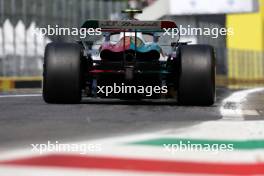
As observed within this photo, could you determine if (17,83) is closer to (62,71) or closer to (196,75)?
(62,71)

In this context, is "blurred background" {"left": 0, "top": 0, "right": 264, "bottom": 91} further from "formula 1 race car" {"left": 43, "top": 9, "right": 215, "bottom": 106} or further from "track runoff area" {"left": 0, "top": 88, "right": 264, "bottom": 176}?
"track runoff area" {"left": 0, "top": 88, "right": 264, "bottom": 176}

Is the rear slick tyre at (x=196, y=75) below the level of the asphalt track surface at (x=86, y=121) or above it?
above

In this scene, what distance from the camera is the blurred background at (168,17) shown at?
73.4 feet

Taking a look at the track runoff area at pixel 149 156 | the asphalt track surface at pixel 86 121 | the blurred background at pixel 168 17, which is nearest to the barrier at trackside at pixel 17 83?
the blurred background at pixel 168 17

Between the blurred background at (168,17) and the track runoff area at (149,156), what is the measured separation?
17.5 m

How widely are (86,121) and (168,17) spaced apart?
2680 centimetres

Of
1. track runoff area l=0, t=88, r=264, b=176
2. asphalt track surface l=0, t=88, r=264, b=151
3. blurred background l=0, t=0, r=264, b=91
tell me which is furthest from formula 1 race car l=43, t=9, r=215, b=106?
blurred background l=0, t=0, r=264, b=91

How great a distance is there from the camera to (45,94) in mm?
7738

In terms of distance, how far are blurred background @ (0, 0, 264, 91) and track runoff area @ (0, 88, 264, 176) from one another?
1755 cm

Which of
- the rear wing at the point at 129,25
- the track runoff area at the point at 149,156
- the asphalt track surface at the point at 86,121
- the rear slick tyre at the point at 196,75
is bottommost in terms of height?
the track runoff area at the point at 149,156

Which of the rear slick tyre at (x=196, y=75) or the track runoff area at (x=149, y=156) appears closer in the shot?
the track runoff area at (x=149, y=156)

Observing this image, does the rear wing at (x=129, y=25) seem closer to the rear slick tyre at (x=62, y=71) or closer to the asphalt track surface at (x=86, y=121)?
the rear slick tyre at (x=62, y=71)

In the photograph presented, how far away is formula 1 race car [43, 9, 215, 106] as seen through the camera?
7473 mm

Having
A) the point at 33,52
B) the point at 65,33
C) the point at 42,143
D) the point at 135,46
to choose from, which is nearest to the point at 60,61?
the point at 135,46
